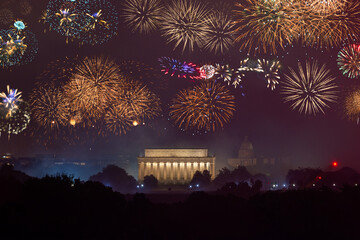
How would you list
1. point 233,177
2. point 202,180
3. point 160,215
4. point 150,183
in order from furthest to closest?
point 150,183 < point 202,180 < point 233,177 < point 160,215

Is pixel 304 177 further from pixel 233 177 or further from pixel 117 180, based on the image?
pixel 117 180

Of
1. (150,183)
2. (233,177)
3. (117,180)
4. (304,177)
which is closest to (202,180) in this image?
(233,177)

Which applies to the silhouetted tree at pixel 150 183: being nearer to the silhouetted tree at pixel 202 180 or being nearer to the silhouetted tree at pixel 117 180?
the silhouetted tree at pixel 117 180

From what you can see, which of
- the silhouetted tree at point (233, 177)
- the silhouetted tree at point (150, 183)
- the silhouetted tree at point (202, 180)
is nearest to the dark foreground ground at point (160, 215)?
the silhouetted tree at point (233, 177)

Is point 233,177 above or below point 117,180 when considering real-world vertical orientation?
above

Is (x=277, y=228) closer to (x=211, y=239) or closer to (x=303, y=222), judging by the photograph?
(x=303, y=222)

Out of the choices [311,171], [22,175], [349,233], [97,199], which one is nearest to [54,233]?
[97,199]
